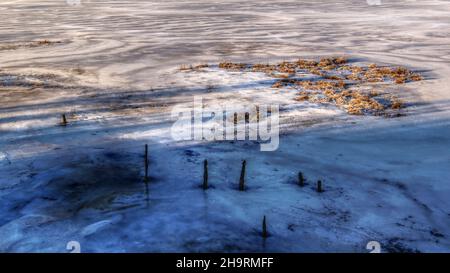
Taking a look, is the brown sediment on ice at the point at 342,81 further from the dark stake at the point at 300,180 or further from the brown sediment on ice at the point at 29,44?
the brown sediment on ice at the point at 29,44

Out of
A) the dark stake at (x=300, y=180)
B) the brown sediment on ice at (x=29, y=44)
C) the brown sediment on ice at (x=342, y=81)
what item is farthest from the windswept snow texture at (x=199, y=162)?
→ the brown sediment on ice at (x=29, y=44)

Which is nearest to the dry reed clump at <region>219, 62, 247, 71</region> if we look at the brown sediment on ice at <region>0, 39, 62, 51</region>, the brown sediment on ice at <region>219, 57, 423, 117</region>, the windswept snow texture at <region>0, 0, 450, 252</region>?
the brown sediment on ice at <region>219, 57, 423, 117</region>

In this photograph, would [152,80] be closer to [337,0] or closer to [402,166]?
[402,166]

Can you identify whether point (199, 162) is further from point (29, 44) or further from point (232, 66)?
point (29, 44)

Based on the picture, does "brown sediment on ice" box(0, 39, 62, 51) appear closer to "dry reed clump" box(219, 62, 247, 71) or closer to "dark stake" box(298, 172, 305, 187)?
"dry reed clump" box(219, 62, 247, 71)

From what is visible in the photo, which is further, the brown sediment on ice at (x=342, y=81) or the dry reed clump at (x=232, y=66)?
the dry reed clump at (x=232, y=66)

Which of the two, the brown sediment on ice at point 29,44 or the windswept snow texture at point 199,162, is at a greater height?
the brown sediment on ice at point 29,44
